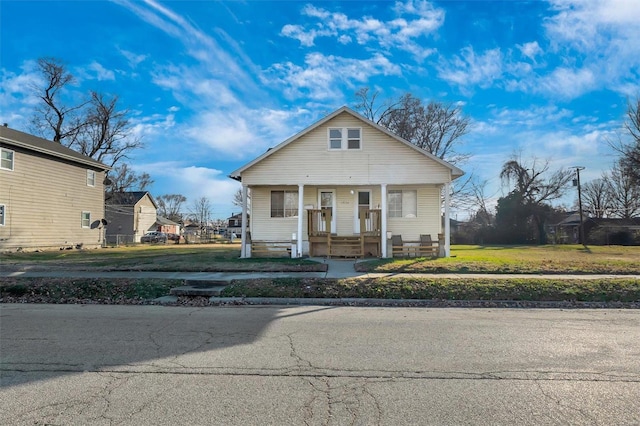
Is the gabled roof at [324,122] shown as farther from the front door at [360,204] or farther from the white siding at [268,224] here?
the front door at [360,204]

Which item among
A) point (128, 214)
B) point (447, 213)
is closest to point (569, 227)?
point (447, 213)

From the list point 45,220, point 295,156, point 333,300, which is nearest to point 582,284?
point 333,300

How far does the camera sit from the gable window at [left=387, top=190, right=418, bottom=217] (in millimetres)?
18719

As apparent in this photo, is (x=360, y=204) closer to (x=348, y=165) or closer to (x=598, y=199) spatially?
(x=348, y=165)

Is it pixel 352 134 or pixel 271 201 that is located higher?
pixel 352 134

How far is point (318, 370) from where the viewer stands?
4.50 meters

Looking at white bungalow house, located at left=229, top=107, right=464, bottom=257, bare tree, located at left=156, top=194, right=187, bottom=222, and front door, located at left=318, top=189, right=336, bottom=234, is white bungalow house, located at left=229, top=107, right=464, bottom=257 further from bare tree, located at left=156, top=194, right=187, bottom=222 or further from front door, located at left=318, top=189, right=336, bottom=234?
bare tree, located at left=156, top=194, right=187, bottom=222

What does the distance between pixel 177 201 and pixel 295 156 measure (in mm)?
87579

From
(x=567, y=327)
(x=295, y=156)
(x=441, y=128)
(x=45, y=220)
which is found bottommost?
(x=567, y=327)

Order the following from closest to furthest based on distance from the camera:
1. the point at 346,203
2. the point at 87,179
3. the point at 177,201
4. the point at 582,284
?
1. the point at 582,284
2. the point at 346,203
3. the point at 87,179
4. the point at 177,201

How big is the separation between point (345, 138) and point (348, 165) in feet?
4.24

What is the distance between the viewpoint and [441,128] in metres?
36.8

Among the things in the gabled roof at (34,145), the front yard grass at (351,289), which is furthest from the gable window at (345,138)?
the gabled roof at (34,145)

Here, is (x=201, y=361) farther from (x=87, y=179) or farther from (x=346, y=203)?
(x=87, y=179)
